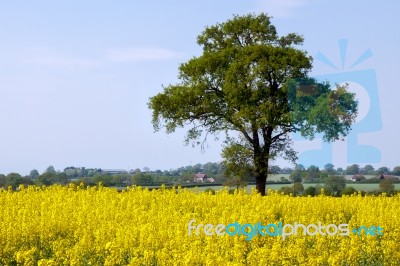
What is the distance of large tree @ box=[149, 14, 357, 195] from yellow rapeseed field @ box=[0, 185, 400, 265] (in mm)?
15165

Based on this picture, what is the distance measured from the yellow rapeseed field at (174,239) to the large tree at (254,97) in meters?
15.2

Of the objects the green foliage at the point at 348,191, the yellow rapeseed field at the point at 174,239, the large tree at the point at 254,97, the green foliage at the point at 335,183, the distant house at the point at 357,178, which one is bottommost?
the yellow rapeseed field at the point at 174,239

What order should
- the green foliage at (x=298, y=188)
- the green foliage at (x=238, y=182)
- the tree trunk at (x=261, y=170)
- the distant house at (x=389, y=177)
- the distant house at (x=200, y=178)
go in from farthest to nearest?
the distant house at (x=200, y=178) → the distant house at (x=389, y=177) → the green foliage at (x=238, y=182) → the tree trunk at (x=261, y=170) → the green foliage at (x=298, y=188)

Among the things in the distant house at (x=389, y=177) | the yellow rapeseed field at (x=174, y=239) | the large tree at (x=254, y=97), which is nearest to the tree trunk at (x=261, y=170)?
the large tree at (x=254, y=97)

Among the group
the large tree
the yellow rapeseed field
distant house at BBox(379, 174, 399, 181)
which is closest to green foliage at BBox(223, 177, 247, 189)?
the large tree

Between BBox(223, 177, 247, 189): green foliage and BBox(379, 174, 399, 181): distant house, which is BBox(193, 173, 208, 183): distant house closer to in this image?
BBox(223, 177, 247, 189): green foliage

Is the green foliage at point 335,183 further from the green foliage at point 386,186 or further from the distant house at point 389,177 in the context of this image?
the distant house at point 389,177

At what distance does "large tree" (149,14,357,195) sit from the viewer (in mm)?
32062

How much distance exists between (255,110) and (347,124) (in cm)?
501

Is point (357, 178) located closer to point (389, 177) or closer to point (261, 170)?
point (389, 177)

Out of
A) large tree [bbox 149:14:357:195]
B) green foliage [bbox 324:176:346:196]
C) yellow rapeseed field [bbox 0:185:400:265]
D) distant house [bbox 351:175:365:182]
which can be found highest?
large tree [bbox 149:14:357:195]

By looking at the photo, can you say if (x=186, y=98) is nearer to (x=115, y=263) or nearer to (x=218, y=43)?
(x=218, y=43)

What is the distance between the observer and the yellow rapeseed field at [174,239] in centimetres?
967

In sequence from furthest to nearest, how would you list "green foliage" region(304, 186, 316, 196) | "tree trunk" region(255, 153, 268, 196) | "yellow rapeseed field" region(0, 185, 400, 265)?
"tree trunk" region(255, 153, 268, 196) < "green foliage" region(304, 186, 316, 196) < "yellow rapeseed field" region(0, 185, 400, 265)
